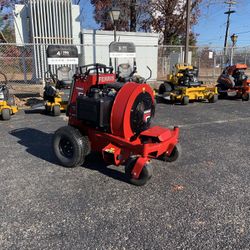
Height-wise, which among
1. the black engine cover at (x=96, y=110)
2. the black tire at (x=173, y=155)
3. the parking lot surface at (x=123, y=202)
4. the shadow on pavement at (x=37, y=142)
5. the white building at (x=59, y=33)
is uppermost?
the white building at (x=59, y=33)

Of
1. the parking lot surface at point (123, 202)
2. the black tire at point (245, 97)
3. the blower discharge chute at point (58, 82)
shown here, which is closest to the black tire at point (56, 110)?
the blower discharge chute at point (58, 82)

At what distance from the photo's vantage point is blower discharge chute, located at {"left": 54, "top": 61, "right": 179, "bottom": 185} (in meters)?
3.60

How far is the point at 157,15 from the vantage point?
22047mm

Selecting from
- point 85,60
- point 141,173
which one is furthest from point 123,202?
point 85,60

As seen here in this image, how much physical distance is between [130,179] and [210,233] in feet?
4.00

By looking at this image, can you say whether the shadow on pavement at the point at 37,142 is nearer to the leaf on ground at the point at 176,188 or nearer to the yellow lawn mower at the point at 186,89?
the leaf on ground at the point at 176,188

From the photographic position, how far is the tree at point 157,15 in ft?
67.6

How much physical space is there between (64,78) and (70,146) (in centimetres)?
497

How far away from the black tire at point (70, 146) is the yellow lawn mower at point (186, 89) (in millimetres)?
5838

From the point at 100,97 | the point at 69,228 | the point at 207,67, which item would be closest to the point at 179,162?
the point at 100,97

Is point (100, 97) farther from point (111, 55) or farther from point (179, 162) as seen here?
point (111, 55)

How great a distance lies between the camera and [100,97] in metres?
3.82

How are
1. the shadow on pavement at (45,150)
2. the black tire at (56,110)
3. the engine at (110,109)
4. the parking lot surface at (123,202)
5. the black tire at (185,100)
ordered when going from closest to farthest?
the parking lot surface at (123,202)
the engine at (110,109)
the shadow on pavement at (45,150)
the black tire at (56,110)
the black tire at (185,100)

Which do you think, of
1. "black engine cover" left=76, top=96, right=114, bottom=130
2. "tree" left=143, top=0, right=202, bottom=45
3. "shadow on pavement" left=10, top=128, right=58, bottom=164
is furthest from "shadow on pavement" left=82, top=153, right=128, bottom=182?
"tree" left=143, top=0, right=202, bottom=45
